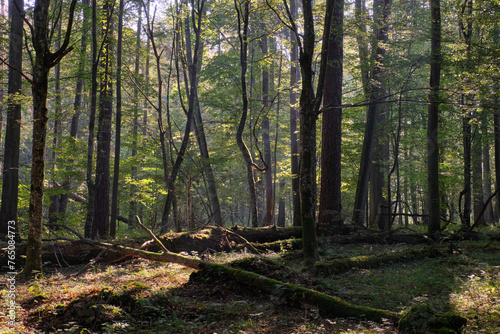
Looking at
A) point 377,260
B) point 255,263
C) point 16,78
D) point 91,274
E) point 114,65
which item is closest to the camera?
point 255,263

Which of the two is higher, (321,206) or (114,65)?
(114,65)

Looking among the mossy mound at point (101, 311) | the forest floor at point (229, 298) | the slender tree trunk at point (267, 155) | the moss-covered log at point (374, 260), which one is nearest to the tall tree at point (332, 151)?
the moss-covered log at point (374, 260)

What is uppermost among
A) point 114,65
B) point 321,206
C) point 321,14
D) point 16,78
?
point 321,14

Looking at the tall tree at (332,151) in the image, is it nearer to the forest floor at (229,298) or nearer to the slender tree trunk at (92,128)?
the forest floor at (229,298)

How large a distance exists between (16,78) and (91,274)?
7788 millimetres

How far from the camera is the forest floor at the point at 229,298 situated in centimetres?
410

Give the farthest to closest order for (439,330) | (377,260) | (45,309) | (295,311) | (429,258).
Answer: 1. (429,258)
2. (377,260)
3. (295,311)
4. (45,309)
5. (439,330)

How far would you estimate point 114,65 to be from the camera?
11.6 metres

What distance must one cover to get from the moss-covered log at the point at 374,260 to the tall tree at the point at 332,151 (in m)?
3.15

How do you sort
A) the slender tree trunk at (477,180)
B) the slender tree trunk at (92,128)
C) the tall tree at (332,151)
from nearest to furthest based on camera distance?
the slender tree trunk at (92,128)
the tall tree at (332,151)
the slender tree trunk at (477,180)

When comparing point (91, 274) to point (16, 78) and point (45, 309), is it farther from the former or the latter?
point (16, 78)

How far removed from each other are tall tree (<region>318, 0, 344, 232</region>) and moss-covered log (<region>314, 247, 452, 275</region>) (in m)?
3.15

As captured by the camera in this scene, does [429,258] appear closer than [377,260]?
No

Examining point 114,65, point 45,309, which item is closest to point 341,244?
point 45,309
